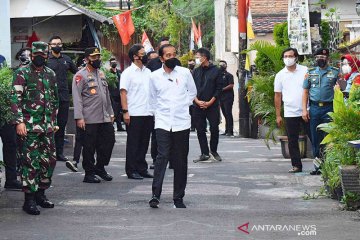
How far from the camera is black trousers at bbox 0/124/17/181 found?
13.7 meters

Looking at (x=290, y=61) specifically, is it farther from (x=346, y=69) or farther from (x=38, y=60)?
(x=38, y=60)

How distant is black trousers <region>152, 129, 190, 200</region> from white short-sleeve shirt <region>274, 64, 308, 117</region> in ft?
14.0

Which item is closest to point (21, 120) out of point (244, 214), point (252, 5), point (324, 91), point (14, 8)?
point (244, 214)

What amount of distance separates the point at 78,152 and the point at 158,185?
5278 millimetres

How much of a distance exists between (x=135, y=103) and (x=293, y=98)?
2.57 meters

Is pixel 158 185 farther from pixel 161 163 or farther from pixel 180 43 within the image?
pixel 180 43

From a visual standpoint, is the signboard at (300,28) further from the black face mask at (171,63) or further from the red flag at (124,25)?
the red flag at (124,25)

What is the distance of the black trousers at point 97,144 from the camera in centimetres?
1498

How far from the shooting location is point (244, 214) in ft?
36.9

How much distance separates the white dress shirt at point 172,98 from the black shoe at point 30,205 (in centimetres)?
177

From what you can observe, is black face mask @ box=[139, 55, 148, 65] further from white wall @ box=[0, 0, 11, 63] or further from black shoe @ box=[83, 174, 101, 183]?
white wall @ box=[0, 0, 11, 63]

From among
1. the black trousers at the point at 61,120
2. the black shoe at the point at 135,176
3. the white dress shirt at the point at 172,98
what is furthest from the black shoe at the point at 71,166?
the white dress shirt at the point at 172,98

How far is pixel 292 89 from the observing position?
53.1 feet
